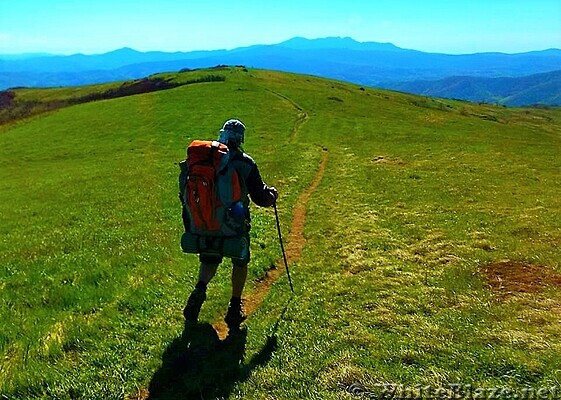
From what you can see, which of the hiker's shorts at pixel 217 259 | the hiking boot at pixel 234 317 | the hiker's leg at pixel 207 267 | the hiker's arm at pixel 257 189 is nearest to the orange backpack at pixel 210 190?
the hiker's arm at pixel 257 189

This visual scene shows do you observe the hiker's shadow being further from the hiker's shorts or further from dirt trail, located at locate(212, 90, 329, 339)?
the hiker's shorts

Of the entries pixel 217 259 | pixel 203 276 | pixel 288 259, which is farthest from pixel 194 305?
pixel 288 259

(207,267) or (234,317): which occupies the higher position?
(207,267)

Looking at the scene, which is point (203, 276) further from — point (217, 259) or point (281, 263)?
point (281, 263)

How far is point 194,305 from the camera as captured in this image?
10.5m

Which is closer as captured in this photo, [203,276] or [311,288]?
[203,276]

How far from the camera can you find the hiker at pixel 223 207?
9367 millimetres

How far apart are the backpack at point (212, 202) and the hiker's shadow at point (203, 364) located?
183cm

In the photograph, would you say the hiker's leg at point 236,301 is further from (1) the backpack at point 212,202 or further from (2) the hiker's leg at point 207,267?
(1) the backpack at point 212,202

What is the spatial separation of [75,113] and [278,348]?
7535cm

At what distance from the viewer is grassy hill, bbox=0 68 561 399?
334 inches

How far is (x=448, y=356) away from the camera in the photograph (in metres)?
8.88

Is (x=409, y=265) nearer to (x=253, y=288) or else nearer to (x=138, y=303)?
(x=253, y=288)

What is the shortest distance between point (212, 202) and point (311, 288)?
4819mm
